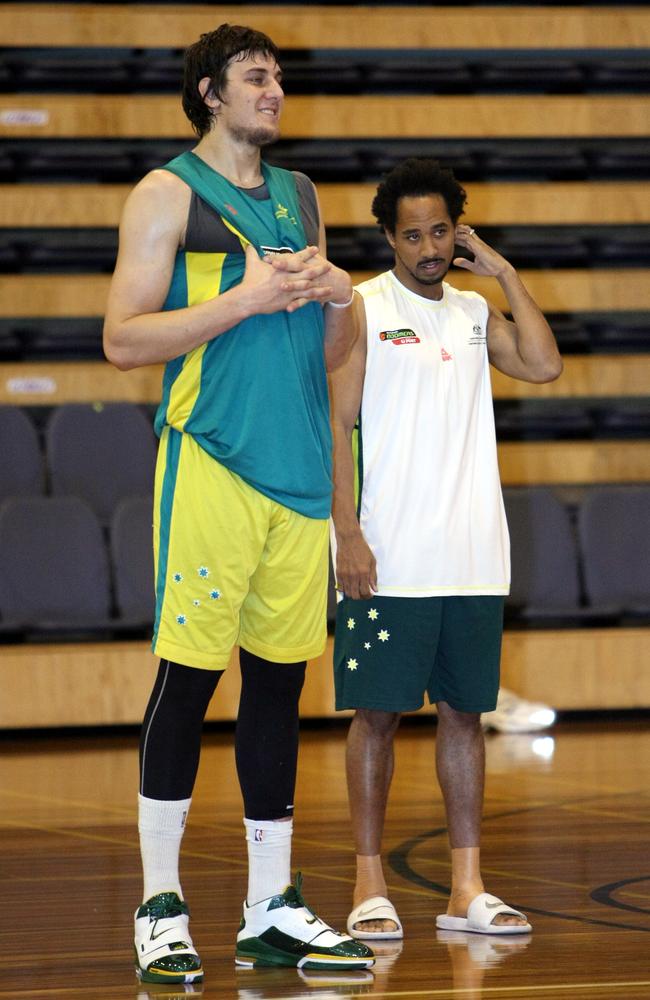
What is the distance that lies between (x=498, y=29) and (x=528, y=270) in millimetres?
1252

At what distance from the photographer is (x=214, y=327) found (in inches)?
91.2

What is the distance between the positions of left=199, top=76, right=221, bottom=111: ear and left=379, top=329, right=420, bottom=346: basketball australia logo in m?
0.59

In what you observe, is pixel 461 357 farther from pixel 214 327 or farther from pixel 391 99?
pixel 391 99

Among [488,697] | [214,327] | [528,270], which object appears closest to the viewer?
[214,327]

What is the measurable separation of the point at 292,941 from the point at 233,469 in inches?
30.3

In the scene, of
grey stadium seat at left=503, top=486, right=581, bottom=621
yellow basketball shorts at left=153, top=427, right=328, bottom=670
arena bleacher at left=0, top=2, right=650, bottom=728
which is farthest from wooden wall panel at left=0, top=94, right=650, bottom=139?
yellow basketball shorts at left=153, top=427, right=328, bottom=670

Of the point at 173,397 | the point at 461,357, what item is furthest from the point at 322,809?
Answer: the point at 173,397

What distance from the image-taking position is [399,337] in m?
2.86

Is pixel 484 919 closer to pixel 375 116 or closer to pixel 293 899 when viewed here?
pixel 293 899

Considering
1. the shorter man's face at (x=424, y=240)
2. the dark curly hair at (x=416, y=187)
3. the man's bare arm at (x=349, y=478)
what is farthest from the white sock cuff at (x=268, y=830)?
the dark curly hair at (x=416, y=187)

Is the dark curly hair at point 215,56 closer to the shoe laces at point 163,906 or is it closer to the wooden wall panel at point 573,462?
the shoe laces at point 163,906

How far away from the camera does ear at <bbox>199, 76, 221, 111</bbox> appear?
2.45m

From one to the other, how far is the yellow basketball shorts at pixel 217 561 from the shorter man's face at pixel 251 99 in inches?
19.9

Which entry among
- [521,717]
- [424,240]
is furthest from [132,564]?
[424,240]
